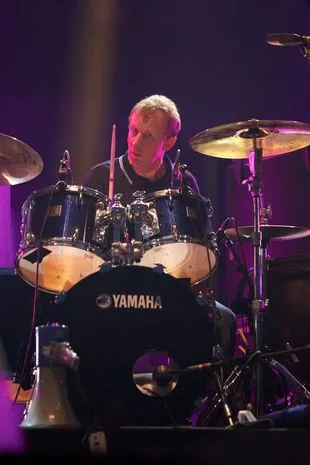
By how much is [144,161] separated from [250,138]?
592 millimetres

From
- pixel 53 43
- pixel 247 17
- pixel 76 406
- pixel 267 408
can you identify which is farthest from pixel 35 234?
pixel 247 17

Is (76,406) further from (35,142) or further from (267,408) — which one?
(35,142)

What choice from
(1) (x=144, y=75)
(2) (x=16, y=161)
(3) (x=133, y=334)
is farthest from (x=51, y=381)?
(1) (x=144, y=75)

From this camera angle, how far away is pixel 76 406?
2.08 metres

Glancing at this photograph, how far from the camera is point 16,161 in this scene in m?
2.92

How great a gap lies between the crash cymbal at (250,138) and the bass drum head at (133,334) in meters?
0.91

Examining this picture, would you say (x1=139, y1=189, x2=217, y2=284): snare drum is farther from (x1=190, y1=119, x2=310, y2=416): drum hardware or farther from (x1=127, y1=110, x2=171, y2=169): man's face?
(x1=127, y1=110, x2=171, y2=169): man's face

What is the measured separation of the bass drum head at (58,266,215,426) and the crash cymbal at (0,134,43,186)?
28.9 inches

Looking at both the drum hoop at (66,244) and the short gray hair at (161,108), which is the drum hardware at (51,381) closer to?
the drum hoop at (66,244)

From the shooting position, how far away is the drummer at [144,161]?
3343 millimetres

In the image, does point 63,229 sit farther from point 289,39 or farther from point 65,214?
point 289,39

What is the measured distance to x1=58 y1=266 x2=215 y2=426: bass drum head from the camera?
2.40 m

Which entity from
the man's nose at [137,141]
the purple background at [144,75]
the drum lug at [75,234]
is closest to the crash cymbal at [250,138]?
the man's nose at [137,141]

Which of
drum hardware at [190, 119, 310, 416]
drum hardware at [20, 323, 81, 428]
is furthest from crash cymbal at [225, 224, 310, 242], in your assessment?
drum hardware at [20, 323, 81, 428]
